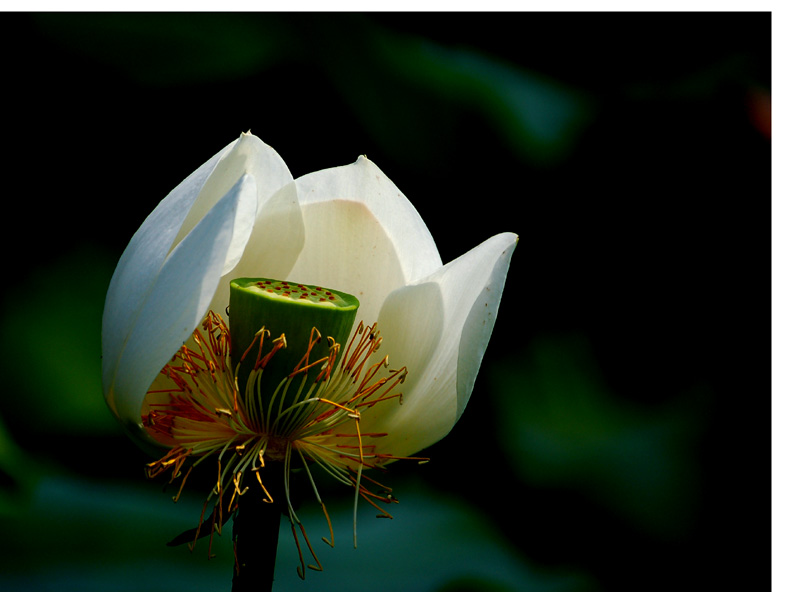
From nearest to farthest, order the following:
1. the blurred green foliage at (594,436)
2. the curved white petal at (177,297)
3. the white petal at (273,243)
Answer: the curved white petal at (177,297) → the white petal at (273,243) → the blurred green foliage at (594,436)

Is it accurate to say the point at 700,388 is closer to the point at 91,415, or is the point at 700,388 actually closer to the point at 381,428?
the point at 381,428

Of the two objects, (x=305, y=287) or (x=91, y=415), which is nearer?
(x=305, y=287)

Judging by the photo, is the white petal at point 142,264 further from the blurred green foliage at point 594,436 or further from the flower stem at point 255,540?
the blurred green foliage at point 594,436

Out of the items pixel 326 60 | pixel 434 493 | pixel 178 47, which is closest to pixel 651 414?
pixel 434 493

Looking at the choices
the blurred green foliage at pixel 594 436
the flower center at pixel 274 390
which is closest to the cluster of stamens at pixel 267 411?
the flower center at pixel 274 390

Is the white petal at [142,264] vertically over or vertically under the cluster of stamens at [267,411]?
over

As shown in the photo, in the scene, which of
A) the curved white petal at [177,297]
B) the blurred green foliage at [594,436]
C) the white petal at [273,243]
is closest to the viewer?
the curved white petal at [177,297]

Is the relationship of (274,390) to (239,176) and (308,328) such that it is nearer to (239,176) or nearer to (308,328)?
(308,328)
